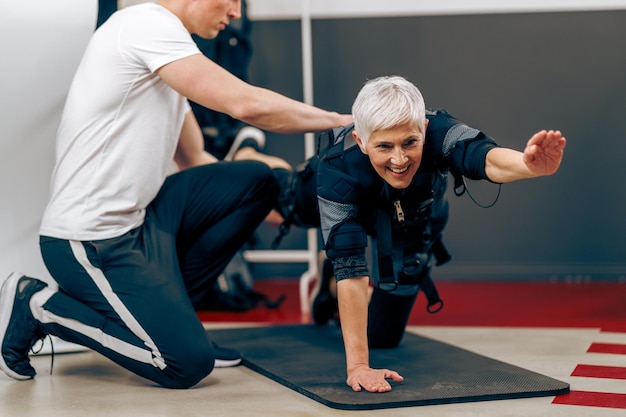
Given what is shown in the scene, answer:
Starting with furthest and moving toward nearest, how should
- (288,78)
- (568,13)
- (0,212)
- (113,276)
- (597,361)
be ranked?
1. (288,78)
2. (568,13)
3. (0,212)
4. (597,361)
5. (113,276)

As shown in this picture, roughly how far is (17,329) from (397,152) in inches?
46.4

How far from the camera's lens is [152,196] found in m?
2.48

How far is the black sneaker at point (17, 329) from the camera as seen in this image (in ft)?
7.73

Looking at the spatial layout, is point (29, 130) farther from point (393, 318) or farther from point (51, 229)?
point (393, 318)

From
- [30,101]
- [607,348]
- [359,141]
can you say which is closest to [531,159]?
[359,141]

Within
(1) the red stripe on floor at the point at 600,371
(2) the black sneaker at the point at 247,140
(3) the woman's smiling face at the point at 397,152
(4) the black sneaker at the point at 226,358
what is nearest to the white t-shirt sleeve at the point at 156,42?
(3) the woman's smiling face at the point at 397,152

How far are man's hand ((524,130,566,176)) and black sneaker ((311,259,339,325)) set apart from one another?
138 cm

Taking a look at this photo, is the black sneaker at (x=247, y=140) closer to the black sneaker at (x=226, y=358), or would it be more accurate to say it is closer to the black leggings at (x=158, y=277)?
the black leggings at (x=158, y=277)

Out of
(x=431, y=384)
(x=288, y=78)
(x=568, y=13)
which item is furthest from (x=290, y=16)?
(x=431, y=384)

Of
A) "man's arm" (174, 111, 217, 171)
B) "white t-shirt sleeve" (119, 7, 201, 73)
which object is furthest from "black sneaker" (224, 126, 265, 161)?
"white t-shirt sleeve" (119, 7, 201, 73)

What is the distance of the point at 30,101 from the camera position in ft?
8.80

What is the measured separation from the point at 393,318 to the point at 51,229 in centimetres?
A: 105

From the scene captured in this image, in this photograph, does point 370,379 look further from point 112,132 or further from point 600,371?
point 112,132

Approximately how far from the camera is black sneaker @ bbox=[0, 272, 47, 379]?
2.36m
